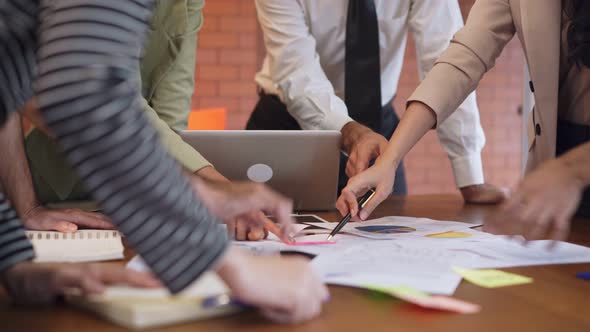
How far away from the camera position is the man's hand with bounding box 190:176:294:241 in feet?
2.77

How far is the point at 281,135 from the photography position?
4.86 ft

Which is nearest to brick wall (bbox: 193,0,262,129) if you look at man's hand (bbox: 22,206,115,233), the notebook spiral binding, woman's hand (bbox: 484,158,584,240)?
man's hand (bbox: 22,206,115,233)

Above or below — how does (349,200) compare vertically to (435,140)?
above

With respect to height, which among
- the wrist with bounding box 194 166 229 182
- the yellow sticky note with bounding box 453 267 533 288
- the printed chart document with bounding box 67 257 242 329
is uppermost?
the printed chart document with bounding box 67 257 242 329

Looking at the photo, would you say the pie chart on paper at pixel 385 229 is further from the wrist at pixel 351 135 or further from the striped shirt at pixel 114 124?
the striped shirt at pixel 114 124

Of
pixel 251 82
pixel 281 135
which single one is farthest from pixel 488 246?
pixel 251 82

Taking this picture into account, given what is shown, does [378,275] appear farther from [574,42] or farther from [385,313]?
[574,42]

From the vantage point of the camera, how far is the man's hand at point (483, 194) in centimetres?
185

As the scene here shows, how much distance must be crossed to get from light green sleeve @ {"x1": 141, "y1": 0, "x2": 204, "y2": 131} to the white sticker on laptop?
0.43m

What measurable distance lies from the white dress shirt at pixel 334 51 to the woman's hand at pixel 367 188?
0.45 meters

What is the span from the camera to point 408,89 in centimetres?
472

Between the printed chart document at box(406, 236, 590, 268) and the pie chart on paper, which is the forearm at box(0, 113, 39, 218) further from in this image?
the printed chart document at box(406, 236, 590, 268)

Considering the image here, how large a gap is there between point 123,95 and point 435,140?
4394 millimetres

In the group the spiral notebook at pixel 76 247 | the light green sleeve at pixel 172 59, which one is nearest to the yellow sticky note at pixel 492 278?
the spiral notebook at pixel 76 247
